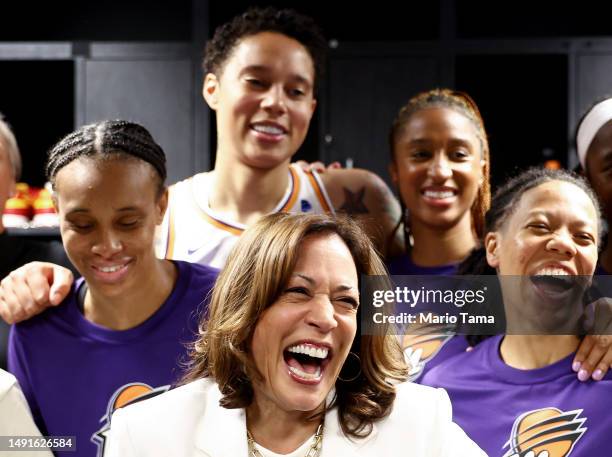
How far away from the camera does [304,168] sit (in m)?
2.29

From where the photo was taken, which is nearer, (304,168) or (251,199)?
(251,199)

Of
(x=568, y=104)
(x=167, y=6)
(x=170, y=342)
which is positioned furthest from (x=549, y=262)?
(x=167, y=6)

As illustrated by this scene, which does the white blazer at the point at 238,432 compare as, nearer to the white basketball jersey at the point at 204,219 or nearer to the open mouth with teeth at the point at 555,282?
the open mouth with teeth at the point at 555,282

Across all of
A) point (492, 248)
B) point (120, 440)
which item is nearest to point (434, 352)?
point (492, 248)

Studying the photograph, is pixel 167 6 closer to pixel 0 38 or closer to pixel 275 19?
pixel 0 38

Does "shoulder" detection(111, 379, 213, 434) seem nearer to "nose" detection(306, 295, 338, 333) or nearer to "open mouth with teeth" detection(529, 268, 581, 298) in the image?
"nose" detection(306, 295, 338, 333)

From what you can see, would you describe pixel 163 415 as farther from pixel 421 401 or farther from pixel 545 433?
pixel 545 433

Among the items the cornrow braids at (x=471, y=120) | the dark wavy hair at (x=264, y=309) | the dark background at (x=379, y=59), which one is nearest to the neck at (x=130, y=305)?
the dark wavy hair at (x=264, y=309)

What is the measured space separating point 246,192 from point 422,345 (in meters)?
0.56

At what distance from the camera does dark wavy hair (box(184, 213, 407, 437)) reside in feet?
4.46

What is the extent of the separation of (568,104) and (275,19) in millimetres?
1297

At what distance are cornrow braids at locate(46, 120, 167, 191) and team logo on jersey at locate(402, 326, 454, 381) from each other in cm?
55

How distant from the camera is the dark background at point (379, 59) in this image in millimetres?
3152

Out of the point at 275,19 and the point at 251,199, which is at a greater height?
the point at 275,19
